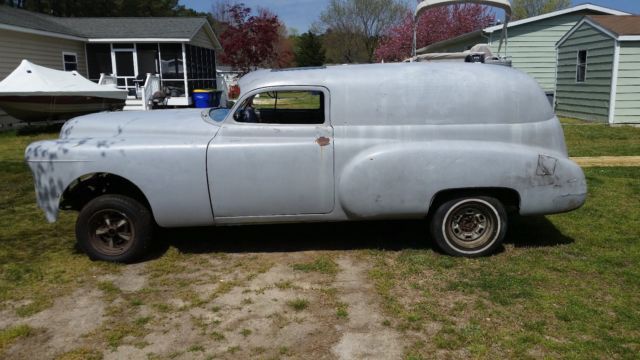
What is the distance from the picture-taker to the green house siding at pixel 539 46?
20531 millimetres

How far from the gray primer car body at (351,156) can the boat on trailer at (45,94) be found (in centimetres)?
1209

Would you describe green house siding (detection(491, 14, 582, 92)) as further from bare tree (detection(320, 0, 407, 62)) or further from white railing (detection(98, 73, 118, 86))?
bare tree (detection(320, 0, 407, 62))

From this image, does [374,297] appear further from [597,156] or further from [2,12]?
[2,12]

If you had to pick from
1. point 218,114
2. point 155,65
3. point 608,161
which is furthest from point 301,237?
point 155,65

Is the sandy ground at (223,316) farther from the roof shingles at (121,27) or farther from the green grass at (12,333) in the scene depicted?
the roof shingles at (121,27)

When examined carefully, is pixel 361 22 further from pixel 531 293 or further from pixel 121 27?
pixel 531 293

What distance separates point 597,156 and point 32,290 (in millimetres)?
9731

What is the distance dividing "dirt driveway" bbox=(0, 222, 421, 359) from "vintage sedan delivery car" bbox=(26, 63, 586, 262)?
1.48 ft

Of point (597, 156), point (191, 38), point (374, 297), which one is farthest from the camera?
point (191, 38)

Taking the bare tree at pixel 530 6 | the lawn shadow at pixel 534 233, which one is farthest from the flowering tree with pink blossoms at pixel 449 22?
the lawn shadow at pixel 534 233

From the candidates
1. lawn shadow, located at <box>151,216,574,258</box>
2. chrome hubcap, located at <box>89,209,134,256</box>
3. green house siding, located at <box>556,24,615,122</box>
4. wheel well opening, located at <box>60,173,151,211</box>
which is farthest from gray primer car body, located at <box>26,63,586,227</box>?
green house siding, located at <box>556,24,615,122</box>

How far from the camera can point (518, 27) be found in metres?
20.5

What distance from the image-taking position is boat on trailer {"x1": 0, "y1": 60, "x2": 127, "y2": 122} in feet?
49.6

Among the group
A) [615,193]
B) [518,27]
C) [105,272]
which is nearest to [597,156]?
[615,193]
